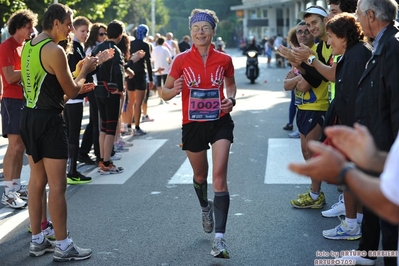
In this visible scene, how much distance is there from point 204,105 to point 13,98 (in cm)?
286

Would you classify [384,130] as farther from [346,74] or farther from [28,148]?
[28,148]

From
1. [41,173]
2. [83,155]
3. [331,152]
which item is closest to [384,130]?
[331,152]

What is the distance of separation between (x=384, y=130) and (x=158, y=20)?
304 ft

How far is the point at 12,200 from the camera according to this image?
7688 mm

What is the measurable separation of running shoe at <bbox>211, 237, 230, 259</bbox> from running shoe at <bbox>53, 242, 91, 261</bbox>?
1.06m

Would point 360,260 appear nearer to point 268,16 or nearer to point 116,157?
point 116,157

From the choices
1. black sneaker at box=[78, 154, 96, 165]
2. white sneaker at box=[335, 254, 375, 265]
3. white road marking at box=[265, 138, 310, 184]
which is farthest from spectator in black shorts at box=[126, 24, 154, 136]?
white sneaker at box=[335, 254, 375, 265]

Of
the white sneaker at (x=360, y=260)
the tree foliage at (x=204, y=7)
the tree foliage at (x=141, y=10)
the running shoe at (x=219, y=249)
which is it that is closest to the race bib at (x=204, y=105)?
the running shoe at (x=219, y=249)

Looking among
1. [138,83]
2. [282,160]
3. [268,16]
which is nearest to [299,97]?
[282,160]

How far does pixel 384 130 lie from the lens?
4879 mm

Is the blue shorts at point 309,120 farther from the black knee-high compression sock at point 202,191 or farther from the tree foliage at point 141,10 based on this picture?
the tree foliage at point 141,10

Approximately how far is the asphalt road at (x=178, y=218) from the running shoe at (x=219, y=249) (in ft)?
0.17

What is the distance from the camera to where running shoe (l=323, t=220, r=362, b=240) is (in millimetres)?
6285

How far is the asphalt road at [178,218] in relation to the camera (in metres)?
5.91
